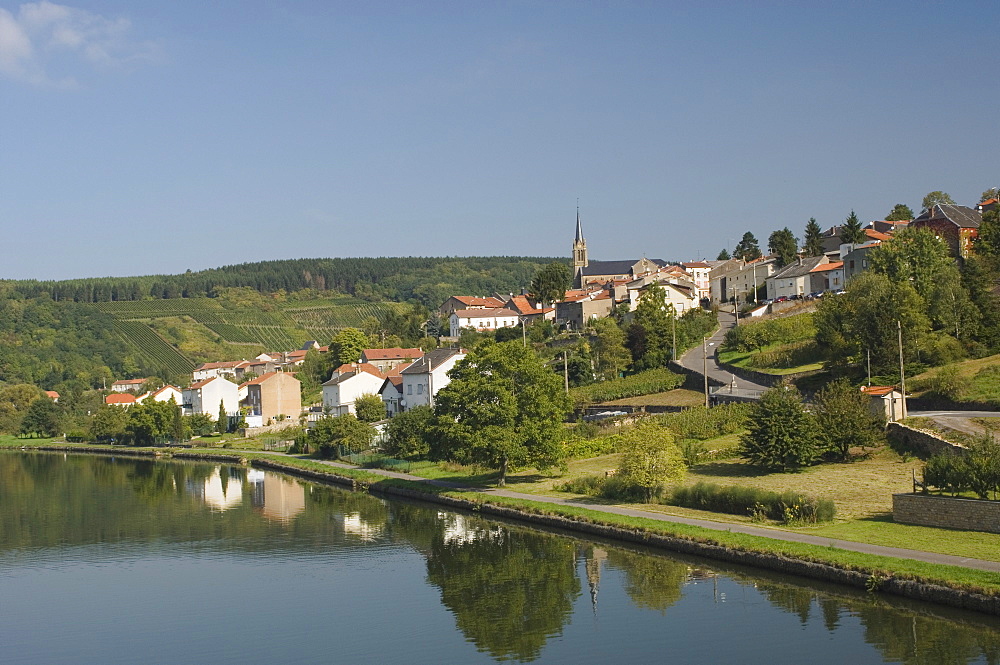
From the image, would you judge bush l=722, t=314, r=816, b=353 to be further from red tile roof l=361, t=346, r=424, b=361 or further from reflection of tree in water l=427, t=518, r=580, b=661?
reflection of tree in water l=427, t=518, r=580, b=661

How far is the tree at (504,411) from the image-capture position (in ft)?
135

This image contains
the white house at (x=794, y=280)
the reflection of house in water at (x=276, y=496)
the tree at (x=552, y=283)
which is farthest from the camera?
the tree at (x=552, y=283)

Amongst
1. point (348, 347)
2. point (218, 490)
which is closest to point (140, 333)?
point (348, 347)

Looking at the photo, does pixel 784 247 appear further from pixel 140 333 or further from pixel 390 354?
pixel 140 333

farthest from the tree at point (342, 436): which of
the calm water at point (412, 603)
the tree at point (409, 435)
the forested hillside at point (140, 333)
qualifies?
the forested hillside at point (140, 333)

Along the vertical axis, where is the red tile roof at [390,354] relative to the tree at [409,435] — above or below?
above

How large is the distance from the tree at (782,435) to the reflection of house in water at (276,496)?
1897cm

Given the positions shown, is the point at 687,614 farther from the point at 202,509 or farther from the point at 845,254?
the point at 845,254

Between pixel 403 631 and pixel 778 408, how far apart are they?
1883cm

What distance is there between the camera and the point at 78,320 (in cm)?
16662

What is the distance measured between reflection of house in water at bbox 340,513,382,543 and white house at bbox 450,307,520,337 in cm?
6608

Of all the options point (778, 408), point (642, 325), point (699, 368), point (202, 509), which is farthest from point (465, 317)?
point (778, 408)

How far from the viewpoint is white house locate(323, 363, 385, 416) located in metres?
80.3

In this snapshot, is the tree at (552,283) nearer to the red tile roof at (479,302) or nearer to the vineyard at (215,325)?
the red tile roof at (479,302)
